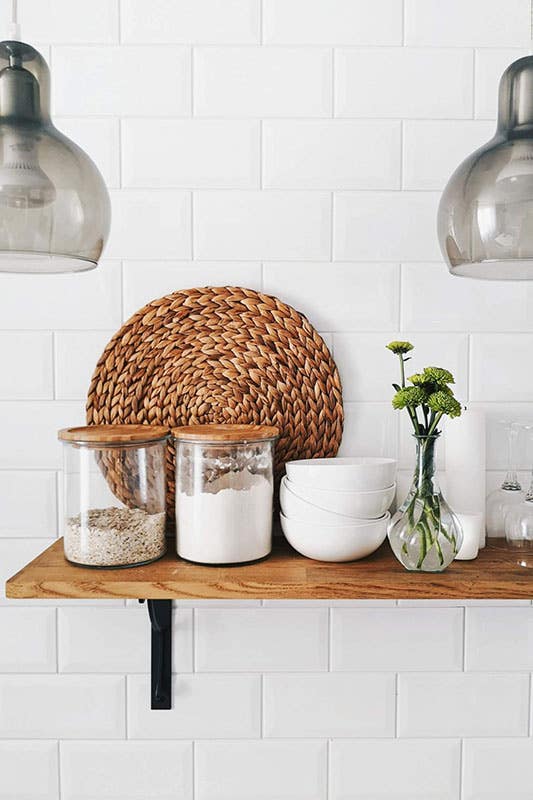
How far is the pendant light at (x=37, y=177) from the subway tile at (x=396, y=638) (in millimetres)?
731

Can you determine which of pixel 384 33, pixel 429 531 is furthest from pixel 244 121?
pixel 429 531

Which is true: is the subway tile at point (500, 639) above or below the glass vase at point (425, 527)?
below

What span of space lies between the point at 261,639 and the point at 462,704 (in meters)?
0.34

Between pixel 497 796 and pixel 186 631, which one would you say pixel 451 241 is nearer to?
pixel 186 631

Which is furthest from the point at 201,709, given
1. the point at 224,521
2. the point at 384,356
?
the point at 384,356

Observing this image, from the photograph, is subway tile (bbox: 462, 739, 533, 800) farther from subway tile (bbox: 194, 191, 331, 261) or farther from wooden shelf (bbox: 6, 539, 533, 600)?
subway tile (bbox: 194, 191, 331, 261)

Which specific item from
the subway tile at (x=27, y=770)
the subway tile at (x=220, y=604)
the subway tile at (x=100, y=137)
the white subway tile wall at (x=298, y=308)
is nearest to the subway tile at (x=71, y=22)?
the white subway tile wall at (x=298, y=308)

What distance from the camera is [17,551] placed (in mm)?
1148

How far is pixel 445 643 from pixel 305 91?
0.89 metres

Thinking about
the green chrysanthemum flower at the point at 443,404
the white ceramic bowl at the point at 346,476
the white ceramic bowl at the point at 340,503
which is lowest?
the white ceramic bowl at the point at 340,503

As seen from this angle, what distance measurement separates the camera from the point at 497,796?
118 centimetres

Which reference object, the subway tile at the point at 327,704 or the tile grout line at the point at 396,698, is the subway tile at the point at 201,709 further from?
the tile grout line at the point at 396,698

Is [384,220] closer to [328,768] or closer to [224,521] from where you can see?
[224,521]

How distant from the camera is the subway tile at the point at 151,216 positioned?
1121 mm
